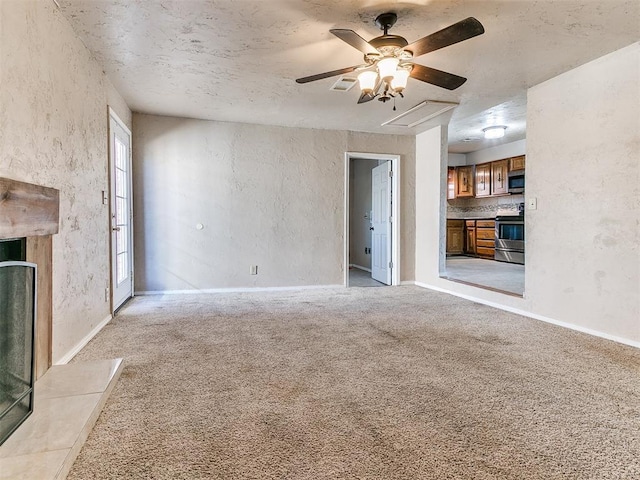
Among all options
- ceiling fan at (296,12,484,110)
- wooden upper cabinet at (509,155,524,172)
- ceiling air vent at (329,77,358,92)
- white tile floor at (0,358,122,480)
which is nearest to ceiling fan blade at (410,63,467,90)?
ceiling fan at (296,12,484,110)

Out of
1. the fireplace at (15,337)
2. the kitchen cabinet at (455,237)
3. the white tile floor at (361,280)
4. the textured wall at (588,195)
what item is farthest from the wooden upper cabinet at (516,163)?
the fireplace at (15,337)

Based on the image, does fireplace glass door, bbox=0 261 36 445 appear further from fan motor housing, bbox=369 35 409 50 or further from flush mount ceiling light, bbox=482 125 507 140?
flush mount ceiling light, bbox=482 125 507 140

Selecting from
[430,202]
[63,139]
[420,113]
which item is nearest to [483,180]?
[430,202]

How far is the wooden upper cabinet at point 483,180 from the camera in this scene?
8016 mm

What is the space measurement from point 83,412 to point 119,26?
2543 mm

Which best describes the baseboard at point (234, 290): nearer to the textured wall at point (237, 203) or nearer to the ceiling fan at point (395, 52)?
the textured wall at point (237, 203)

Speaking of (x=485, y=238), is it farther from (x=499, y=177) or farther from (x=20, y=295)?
(x=20, y=295)

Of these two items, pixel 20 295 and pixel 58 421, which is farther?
pixel 20 295

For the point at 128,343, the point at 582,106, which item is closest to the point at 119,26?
the point at 128,343

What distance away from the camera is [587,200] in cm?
318

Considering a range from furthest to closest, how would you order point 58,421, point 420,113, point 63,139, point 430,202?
point 430,202
point 420,113
point 63,139
point 58,421

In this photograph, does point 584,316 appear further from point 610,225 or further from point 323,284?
point 323,284

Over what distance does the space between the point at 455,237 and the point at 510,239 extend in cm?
165

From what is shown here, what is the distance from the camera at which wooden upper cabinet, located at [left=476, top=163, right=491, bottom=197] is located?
8.02 m
